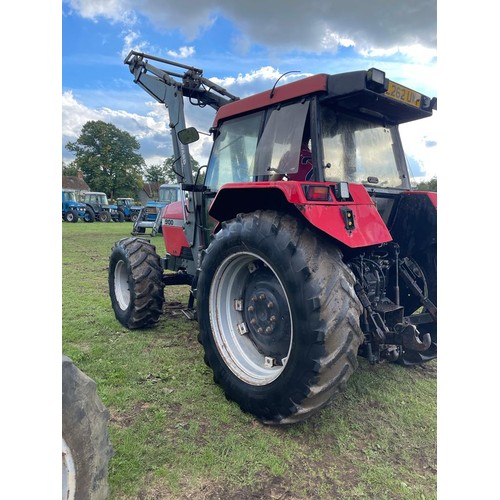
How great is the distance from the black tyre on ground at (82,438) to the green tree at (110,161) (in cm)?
3791

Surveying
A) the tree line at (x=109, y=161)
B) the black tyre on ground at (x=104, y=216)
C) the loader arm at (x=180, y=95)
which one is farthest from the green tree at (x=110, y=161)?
the loader arm at (x=180, y=95)

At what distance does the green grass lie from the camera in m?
2.00

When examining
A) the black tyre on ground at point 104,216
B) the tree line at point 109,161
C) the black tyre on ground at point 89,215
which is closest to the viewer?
the black tyre on ground at point 89,215

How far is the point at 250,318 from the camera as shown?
116 inches

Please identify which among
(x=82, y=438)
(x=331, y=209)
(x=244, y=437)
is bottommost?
(x=244, y=437)

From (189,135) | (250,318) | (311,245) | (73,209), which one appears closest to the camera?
(311,245)

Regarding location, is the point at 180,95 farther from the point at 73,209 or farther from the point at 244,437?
the point at 73,209

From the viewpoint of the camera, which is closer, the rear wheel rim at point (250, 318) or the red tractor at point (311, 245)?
the red tractor at point (311, 245)

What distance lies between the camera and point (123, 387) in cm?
292

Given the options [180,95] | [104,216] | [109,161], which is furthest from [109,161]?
[180,95]

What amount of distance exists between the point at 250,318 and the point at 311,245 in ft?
2.96

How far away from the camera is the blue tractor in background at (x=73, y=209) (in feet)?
85.9

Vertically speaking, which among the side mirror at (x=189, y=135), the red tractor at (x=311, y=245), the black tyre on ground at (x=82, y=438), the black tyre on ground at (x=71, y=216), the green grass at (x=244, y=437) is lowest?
the green grass at (x=244, y=437)

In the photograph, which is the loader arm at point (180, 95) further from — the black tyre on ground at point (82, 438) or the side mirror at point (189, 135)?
the black tyre on ground at point (82, 438)
